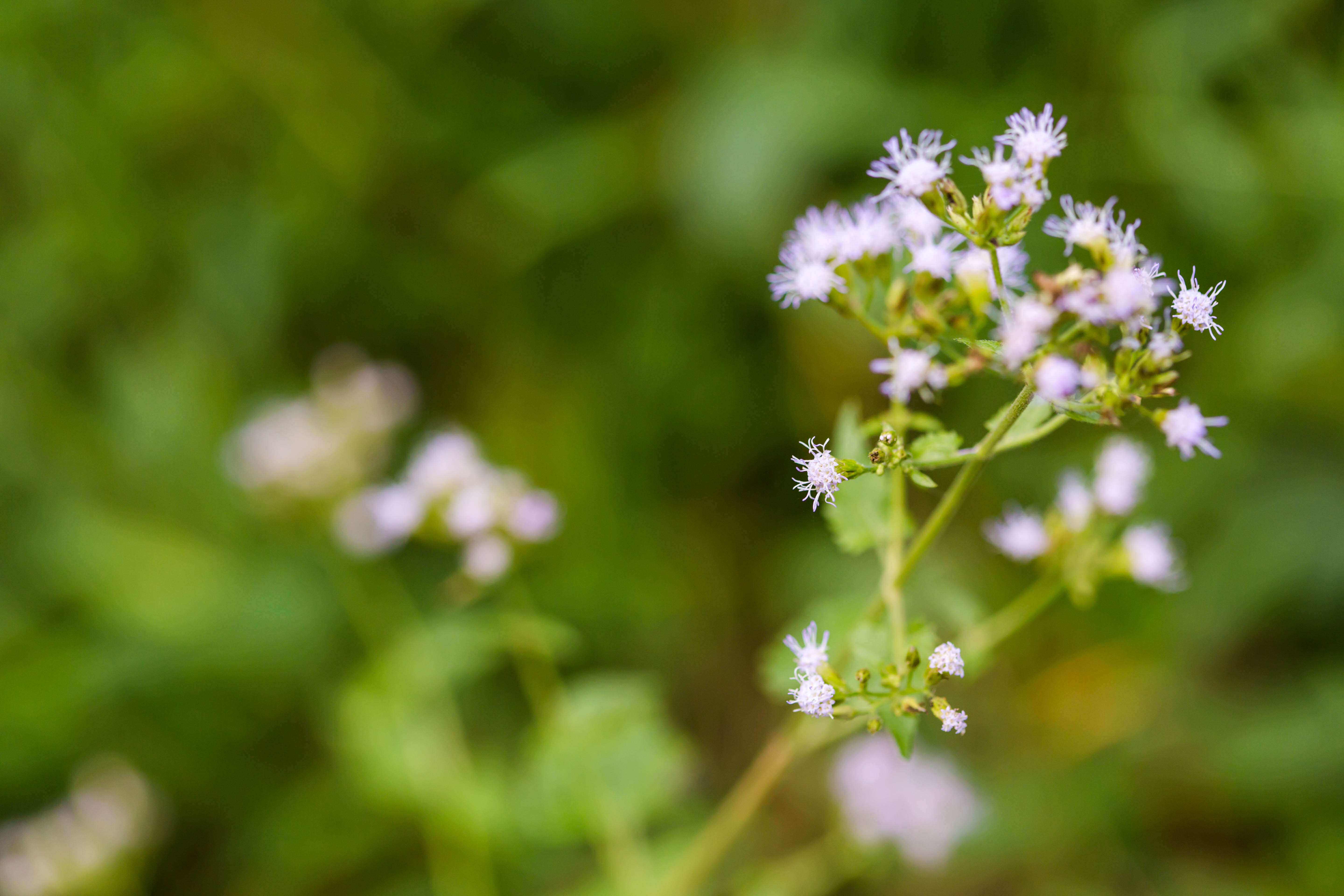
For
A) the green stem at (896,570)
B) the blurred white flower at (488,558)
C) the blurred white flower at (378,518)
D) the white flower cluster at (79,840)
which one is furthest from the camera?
the white flower cluster at (79,840)

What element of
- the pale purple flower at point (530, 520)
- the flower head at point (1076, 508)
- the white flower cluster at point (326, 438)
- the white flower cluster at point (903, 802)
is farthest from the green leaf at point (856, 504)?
the white flower cluster at point (326, 438)

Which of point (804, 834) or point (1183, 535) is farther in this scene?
point (804, 834)

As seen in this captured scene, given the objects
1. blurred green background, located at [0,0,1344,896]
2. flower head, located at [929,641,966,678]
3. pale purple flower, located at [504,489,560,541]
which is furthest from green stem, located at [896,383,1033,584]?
blurred green background, located at [0,0,1344,896]

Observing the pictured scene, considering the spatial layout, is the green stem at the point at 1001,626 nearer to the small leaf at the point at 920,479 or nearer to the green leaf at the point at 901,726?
the green leaf at the point at 901,726

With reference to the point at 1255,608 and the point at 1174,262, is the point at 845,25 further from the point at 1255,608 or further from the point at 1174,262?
the point at 1255,608

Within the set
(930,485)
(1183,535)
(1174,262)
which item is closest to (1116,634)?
(1183,535)

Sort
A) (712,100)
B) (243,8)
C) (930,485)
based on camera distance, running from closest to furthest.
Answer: (930,485) < (712,100) < (243,8)
